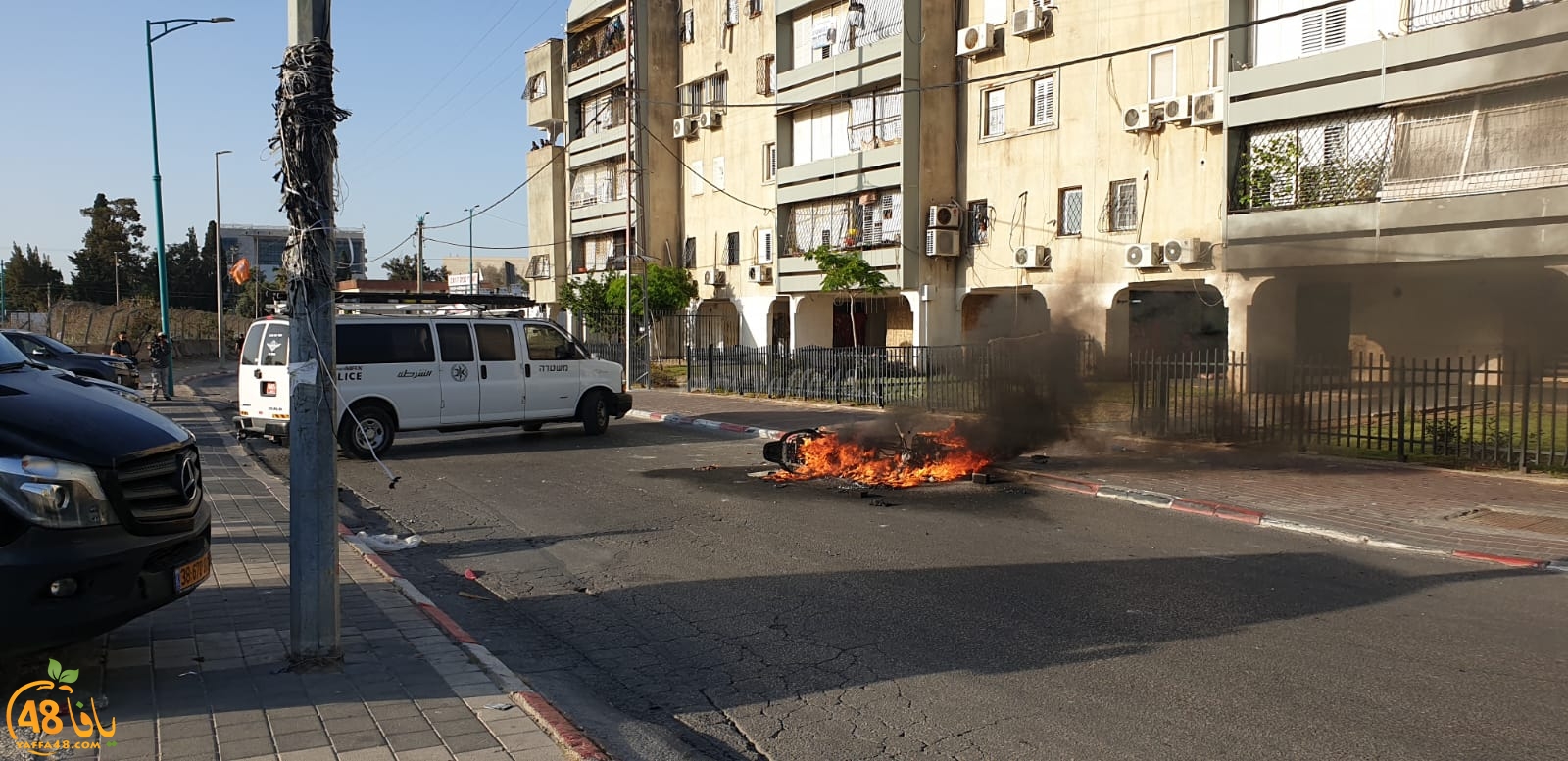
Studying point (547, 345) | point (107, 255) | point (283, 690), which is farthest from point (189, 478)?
point (107, 255)

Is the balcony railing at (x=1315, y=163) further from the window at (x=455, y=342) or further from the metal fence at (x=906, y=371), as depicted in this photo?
the window at (x=455, y=342)

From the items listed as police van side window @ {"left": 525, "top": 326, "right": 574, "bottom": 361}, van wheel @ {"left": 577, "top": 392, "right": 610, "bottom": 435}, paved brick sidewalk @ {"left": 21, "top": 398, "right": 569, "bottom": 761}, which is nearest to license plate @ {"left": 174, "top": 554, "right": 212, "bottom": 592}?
paved brick sidewalk @ {"left": 21, "top": 398, "right": 569, "bottom": 761}

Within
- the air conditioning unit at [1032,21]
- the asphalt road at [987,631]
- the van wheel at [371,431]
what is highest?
the air conditioning unit at [1032,21]

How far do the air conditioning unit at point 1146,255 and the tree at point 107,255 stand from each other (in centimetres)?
7214

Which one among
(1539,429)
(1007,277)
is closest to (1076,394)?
(1539,429)

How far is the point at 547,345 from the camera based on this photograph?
17219 millimetres

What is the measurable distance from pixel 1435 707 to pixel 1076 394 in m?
10.0

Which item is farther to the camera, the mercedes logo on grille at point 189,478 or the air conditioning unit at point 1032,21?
the air conditioning unit at point 1032,21

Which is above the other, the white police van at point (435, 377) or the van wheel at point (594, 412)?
the white police van at point (435, 377)

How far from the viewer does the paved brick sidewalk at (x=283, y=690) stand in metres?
4.30

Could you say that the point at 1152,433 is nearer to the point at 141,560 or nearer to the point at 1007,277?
the point at 1007,277

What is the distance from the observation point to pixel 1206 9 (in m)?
22.0

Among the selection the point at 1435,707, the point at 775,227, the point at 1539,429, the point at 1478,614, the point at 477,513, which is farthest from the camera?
the point at 775,227

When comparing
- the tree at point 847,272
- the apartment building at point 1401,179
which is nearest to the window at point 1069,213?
the apartment building at point 1401,179
